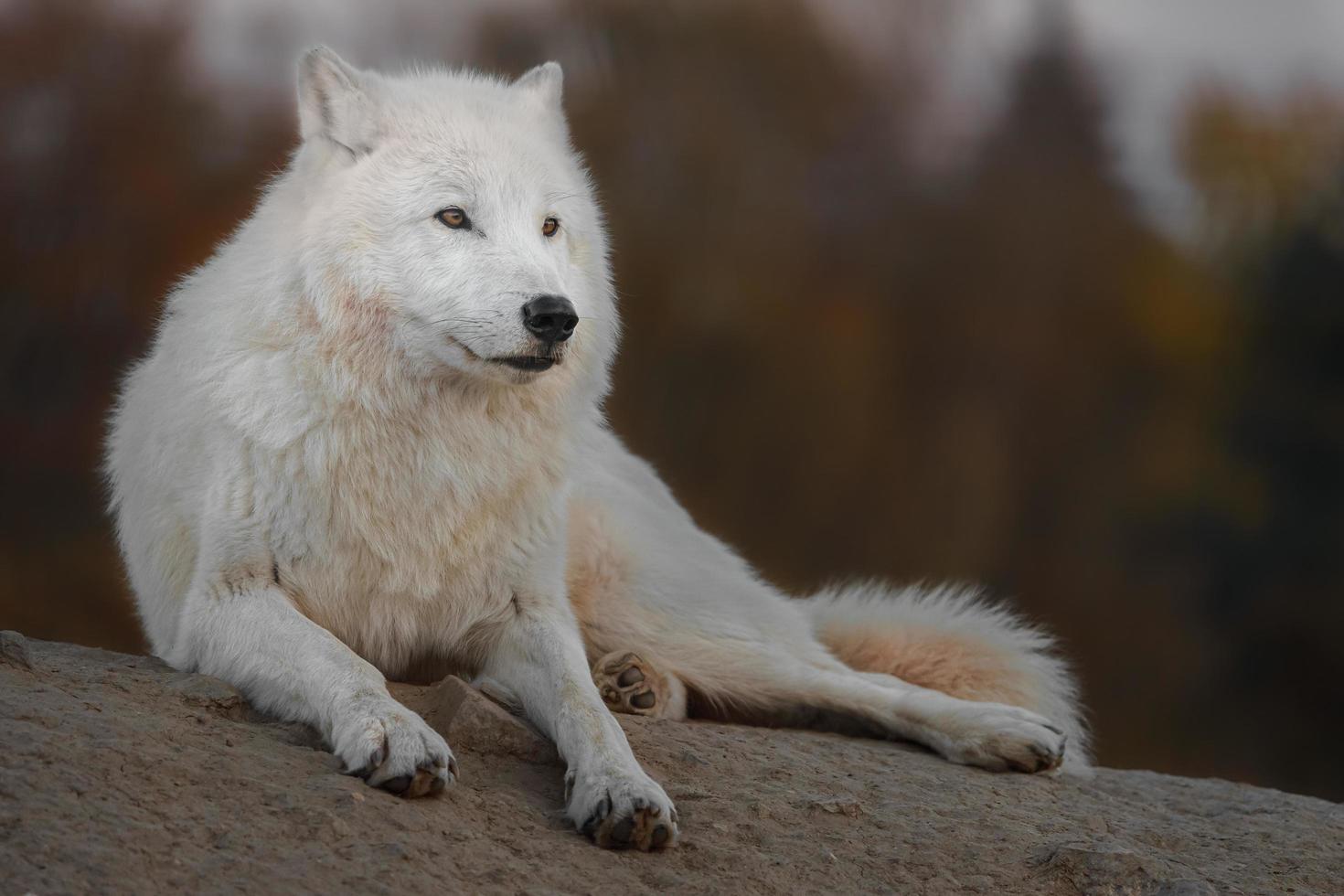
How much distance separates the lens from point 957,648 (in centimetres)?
446

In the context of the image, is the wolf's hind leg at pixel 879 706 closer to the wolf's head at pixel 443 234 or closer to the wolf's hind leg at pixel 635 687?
the wolf's hind leg at pixel 635 687

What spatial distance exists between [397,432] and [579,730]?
88 cm

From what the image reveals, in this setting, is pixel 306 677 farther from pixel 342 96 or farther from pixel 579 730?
pixel 342 96

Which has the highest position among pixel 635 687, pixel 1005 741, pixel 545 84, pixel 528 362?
pixel 545 84

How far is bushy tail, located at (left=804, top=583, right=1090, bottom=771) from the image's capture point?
4379mm

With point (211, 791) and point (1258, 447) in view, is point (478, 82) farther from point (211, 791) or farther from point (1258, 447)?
point (1258, 447)

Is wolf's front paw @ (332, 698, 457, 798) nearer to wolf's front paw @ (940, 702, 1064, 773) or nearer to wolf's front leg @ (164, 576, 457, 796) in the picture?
wolf's front leg @ (164, 576, 457, 796)

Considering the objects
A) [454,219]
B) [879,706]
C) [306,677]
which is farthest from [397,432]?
[879,706]

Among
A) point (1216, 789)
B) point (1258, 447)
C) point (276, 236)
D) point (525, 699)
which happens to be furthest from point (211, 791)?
point (1258, 447)

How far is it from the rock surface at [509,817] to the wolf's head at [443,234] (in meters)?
0.85

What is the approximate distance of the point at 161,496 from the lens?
362 cm

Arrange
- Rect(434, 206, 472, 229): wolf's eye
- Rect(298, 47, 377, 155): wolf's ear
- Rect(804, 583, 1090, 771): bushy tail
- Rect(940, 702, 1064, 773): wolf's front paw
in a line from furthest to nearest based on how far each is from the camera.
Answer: Rect(804, 583, 1090, 771): bushy tail < Rect(940, 702, 1064, 773): wolf's front paw < Rect(298, 47, 377, 155): wolf's ear < Rect(434, 206, 472, 229): wolf's eye

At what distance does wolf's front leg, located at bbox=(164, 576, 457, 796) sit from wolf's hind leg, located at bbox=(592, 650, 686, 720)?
95 cm

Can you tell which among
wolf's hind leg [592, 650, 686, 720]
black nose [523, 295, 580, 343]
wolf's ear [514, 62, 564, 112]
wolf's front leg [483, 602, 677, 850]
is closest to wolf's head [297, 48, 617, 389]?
black nose [523, 295, 580, 343]
